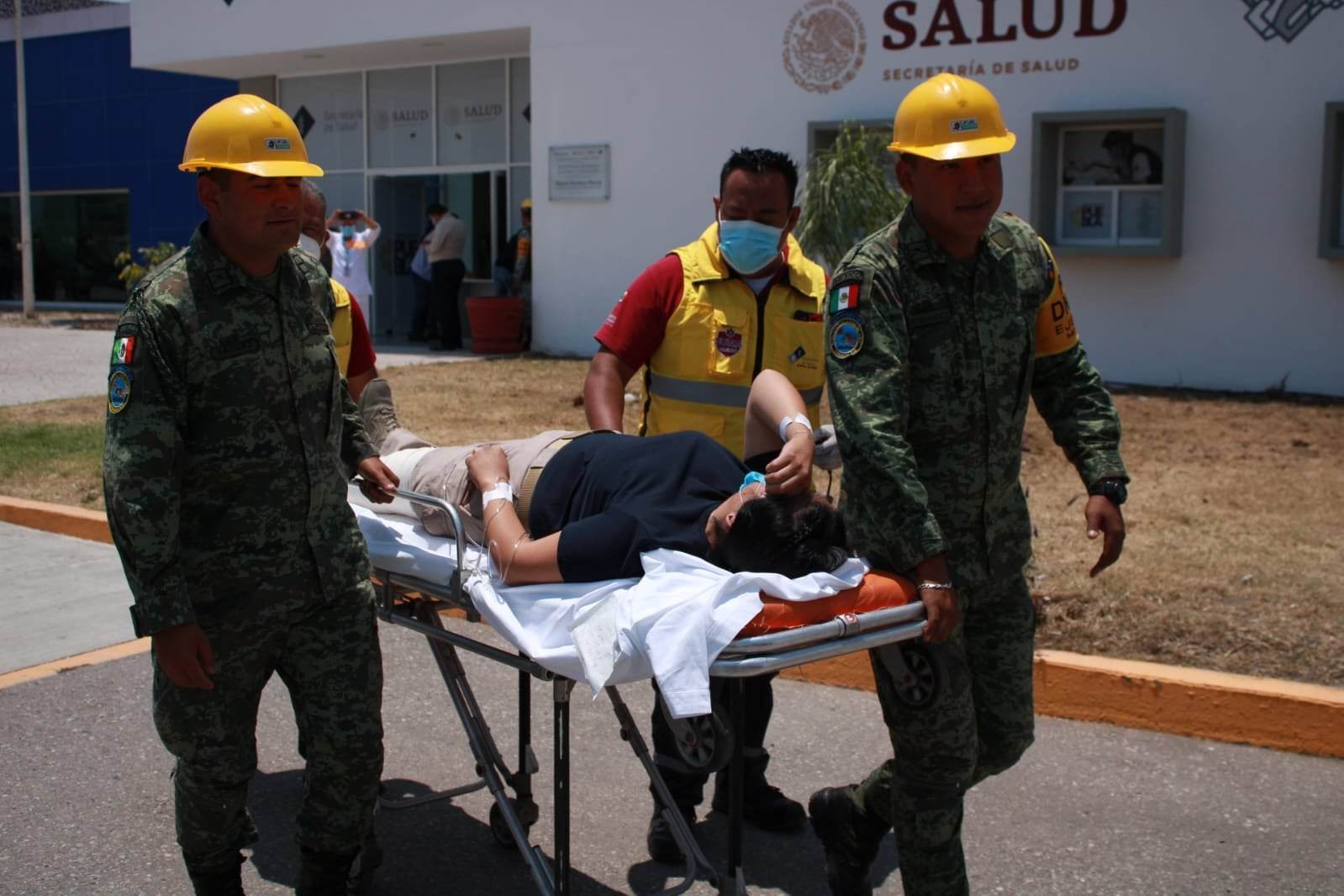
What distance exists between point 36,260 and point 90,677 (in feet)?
79.4

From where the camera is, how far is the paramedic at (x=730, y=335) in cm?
Result: 387

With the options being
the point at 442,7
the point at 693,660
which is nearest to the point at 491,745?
the point at 693,660

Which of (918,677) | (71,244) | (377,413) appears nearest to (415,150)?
(71,244)

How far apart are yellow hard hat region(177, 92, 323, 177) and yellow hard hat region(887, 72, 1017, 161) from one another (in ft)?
4.17

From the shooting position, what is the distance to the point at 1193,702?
15.4ft

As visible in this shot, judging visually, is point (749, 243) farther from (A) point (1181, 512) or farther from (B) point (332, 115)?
(B) point (332, 115)

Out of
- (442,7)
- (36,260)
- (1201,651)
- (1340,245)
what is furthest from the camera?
(36,260)

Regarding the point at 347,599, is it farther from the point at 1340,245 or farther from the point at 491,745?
the point at 1340,245

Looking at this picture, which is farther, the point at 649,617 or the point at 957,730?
the point at 957,730

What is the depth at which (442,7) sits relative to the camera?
16234 mm

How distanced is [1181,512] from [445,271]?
11331 millimetres

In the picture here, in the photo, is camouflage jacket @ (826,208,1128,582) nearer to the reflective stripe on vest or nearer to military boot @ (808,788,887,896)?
military boot @ (808,788,887,896)

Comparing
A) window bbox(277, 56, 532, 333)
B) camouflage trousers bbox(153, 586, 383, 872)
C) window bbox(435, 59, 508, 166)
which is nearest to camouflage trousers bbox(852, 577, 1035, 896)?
camouflage trousers bbox(153, 586, 383, 872)

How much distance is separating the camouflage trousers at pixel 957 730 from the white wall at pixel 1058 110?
33.2ft
